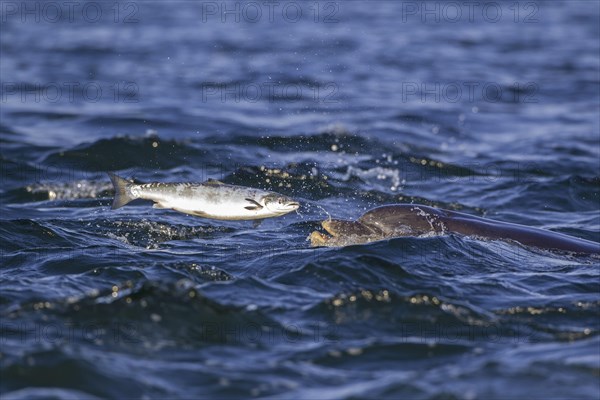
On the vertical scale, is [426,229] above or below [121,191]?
below

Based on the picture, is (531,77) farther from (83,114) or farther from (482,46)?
(83,114)

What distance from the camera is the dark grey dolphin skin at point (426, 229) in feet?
30.7

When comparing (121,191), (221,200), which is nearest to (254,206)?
(221,200)

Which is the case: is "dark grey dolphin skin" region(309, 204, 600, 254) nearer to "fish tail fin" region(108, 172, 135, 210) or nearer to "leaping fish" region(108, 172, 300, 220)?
"leaping fish" region(108, 172, 300, 220)

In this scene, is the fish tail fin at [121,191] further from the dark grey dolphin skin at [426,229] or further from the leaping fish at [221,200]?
the dark grey dolphin skin at [426,229]

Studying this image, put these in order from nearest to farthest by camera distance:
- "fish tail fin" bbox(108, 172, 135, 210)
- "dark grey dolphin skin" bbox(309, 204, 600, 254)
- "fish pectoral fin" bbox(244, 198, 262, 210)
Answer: "fish pectoral fin" bbox(244, 198, 262, 210) → "fish tail fin" bbox(108, 172, 135, 210) → "dark grey dolphin skin" bbox(309, 204, 600, 254)

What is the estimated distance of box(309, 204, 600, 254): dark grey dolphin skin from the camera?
9344 millimetres

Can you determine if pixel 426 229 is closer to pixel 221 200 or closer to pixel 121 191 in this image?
pixel 221 200

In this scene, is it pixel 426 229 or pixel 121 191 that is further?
pixel 426 229

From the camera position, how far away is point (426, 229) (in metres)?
9.51

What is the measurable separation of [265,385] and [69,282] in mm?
2458

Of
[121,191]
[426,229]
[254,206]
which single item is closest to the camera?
[254,206]

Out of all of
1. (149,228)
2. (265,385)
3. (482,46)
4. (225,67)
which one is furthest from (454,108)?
(265,385)

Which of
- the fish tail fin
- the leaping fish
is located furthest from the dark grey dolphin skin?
the fish tail fin
